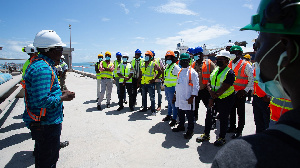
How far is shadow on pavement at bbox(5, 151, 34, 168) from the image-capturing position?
3.38 m

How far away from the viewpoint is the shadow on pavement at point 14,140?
166 inches

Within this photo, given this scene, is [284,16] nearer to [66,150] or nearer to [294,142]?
[294,142]

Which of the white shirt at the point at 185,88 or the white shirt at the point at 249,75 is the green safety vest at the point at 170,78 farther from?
the white shirt at the point at 249,75

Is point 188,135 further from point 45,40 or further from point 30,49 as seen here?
point 30,49

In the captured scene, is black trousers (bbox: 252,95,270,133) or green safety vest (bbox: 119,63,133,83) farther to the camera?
green safety vest (bbox: 119,63,133,83)

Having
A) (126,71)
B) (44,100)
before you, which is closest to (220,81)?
(44,100)

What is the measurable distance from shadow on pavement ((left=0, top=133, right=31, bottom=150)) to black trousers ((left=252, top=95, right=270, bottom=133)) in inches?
213

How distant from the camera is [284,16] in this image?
0.77 meters

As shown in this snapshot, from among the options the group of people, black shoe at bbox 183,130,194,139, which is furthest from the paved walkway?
the group of people

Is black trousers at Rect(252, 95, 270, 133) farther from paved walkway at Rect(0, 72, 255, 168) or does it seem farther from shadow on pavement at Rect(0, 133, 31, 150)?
shadow on pavement at Rect(0, 133, 31, 150)

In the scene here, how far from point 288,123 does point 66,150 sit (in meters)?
4.21

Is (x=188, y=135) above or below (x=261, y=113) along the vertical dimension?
below

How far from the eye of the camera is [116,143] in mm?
4238

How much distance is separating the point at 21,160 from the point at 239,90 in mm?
5007
